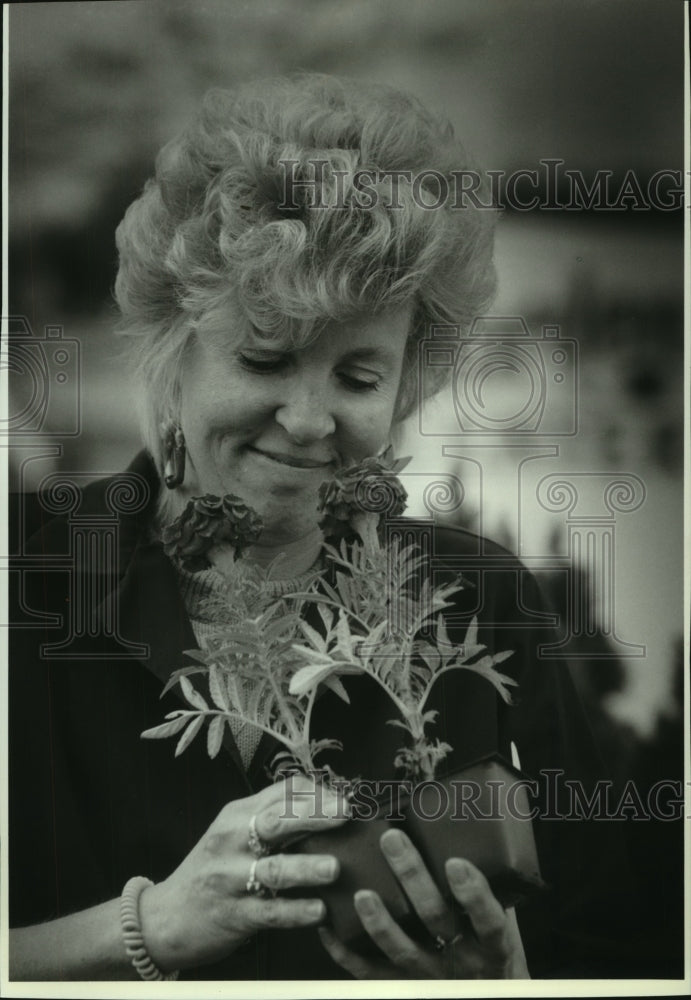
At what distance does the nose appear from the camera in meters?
2.09

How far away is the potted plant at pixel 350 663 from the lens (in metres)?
2.01

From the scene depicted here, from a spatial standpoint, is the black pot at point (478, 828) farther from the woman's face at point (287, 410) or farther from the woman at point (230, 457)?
the woman's face at point (287, 410)

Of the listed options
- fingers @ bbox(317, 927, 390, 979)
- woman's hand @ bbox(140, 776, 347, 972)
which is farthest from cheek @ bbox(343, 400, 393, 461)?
fingers @ bbox(317, 927, 390, 979)

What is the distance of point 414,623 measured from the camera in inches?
81.1

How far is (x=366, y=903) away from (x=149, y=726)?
1.80 feet

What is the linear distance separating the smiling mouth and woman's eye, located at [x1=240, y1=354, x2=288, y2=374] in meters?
0.16

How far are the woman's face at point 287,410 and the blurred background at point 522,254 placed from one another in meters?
0.13

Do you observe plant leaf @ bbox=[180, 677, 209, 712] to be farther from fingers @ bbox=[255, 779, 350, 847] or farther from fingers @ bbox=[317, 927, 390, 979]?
fingers @ bbox=[317, 927, 390, 979]

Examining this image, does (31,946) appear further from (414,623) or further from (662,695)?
(662,695)

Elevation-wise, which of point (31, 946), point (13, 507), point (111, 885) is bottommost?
point (31, 946)

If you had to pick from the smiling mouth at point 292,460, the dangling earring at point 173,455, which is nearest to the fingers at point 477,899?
the smiling mouth at point 292,460

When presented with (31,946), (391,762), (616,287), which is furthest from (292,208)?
(31,946)

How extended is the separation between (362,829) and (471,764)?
242 mm

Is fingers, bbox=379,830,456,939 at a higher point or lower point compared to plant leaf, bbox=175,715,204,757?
lower
